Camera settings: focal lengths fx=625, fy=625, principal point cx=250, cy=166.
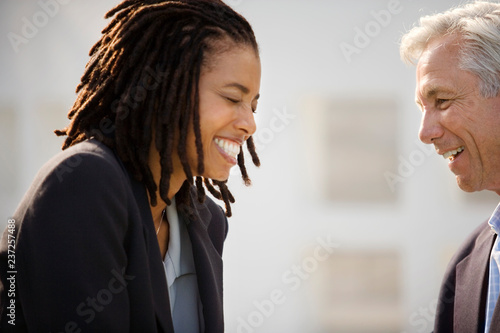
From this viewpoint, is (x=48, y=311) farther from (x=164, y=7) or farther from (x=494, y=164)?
(x=494, y=164)

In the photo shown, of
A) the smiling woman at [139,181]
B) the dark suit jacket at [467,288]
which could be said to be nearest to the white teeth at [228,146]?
the smiling woman at [139,181]

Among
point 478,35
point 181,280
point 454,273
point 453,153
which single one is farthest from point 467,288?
point 181,280

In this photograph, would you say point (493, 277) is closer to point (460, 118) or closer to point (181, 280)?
point (460, 118)

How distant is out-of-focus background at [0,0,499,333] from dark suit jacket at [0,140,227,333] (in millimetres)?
5055

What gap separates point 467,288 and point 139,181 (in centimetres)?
142

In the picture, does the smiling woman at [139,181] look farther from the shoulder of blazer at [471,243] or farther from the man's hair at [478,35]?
the shoulder of blazer at [471,243]

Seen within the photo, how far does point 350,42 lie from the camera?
7.14m

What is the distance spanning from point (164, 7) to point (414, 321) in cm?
590

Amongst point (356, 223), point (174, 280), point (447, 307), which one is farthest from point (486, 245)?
point (356, 223)

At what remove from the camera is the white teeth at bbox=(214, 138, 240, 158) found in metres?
2.16

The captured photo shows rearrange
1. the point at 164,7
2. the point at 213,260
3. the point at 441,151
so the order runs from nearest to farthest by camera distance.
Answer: the point at 164,7 → the point at 213,260 → the point at 441,151

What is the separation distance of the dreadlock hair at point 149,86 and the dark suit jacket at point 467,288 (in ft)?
4.04

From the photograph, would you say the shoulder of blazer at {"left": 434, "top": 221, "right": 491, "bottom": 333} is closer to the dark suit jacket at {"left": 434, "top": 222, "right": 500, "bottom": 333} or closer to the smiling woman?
the dark suit jacket at {"left": 434, "top": 222, "right": 500, "bottom": 333}

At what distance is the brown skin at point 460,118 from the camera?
8.09 feet
